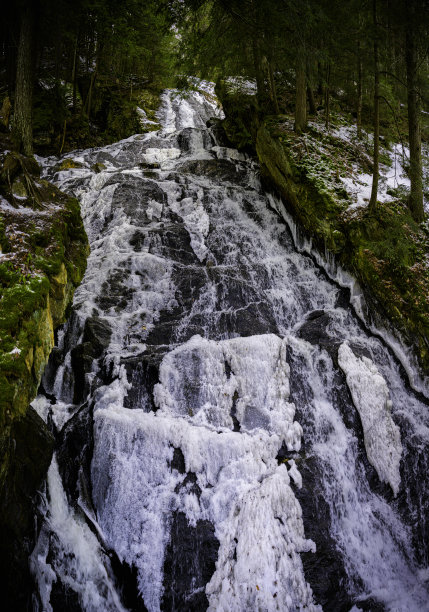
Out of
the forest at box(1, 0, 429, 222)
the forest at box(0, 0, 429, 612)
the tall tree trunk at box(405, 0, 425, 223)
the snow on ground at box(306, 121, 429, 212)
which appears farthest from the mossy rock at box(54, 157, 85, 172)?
the tall tree trunk at box(405, 0, 425, 223)

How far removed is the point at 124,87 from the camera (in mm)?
24672

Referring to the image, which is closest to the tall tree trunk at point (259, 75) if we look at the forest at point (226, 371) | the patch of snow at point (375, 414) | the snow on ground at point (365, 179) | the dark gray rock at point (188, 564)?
the forest at point (226, 371)

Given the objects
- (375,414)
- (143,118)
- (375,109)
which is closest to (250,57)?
(375,109)

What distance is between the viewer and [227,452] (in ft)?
19.8

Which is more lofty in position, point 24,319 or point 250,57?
point 250,57

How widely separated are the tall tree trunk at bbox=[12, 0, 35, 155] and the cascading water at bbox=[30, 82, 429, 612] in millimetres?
3575

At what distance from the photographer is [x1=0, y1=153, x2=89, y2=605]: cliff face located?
171 inches

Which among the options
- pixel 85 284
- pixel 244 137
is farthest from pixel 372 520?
pixel 244 137

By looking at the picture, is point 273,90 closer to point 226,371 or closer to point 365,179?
point 365,179

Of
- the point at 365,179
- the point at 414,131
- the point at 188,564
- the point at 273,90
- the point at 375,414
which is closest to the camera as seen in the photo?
the point at 188,564

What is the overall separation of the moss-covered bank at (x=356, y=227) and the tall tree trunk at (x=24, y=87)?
23.9 feet

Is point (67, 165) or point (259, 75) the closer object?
point (259, 75)

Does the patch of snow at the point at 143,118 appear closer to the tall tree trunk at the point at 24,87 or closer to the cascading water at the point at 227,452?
the tall tree trunk at the point at 24,87

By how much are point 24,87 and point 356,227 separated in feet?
27.9
